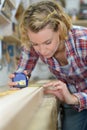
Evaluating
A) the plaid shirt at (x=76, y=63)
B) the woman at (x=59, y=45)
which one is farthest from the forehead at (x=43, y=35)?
the plaid shirt at (x=76, y=63)

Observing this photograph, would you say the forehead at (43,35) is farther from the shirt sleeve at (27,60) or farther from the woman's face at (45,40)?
the shirt sleeve at (27,60)

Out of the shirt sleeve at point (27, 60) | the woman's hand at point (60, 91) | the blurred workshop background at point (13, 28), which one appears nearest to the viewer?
the woman's hand at point (60, 91)

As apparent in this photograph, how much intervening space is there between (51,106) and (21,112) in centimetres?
66

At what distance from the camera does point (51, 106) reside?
1.08 m

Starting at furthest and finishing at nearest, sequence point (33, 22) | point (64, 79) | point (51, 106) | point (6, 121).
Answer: point (64, 79) < point (51, 106) < point (33, 22) < point (6, 121)

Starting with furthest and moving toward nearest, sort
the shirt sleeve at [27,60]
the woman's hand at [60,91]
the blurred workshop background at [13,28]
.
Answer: the blurred workshop background at [13,28] → the shirt sleeve at [27,60] → the woman's hand at [60,91]

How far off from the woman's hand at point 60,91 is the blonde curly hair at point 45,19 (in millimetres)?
188

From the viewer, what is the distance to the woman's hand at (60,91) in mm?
966

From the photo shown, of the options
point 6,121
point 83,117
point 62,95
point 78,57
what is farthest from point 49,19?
point 6,121

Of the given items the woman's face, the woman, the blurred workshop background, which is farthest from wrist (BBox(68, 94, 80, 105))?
the blurred workshop background

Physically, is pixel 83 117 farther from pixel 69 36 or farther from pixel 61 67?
pixel 69 36

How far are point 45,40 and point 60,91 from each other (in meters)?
0.20

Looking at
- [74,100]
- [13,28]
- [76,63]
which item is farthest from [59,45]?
[13,28]

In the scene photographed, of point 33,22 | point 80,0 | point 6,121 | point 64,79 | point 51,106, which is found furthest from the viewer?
point 80,0
